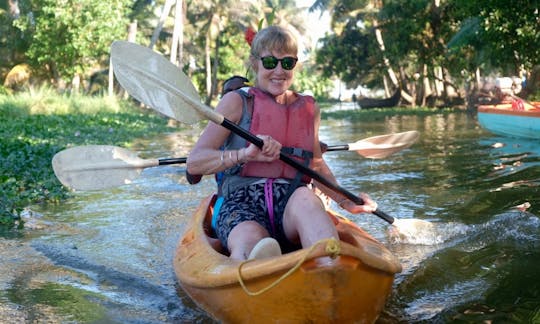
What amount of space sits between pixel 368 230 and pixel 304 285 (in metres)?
2.94

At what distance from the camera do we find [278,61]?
3.17 meters

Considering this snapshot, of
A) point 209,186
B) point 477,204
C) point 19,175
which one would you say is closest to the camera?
point 477,204

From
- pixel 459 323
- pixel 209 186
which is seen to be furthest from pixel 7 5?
pixel 459 323

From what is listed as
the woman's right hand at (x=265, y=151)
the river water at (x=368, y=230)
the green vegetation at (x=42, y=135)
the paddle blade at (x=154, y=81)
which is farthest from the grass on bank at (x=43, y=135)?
the woman's right hand at (x=265, y=151)

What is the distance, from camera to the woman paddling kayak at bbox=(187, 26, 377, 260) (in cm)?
300

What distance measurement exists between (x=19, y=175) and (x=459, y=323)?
550 cm

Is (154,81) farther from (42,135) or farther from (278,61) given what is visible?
(42,135)

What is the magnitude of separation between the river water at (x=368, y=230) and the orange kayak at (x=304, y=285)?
51 centimetres

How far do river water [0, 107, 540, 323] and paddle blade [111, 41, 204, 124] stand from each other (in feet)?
3.36

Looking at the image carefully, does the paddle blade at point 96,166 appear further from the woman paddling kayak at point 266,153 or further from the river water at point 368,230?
the woman paddling kayak at point 266,153

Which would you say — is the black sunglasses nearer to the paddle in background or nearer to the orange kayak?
the paddle in background

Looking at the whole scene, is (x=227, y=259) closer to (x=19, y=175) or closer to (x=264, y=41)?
(x=264, y=41)

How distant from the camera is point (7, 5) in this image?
2988 cm

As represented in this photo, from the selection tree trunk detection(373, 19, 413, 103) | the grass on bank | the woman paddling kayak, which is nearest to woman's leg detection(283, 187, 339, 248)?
the woman paddling kayak
